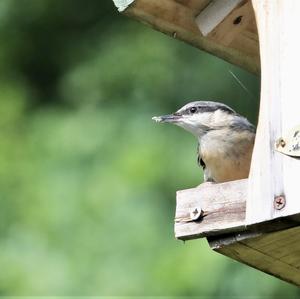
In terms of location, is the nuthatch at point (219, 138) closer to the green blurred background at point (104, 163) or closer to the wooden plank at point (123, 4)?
the wooden plank at point (123, 4)

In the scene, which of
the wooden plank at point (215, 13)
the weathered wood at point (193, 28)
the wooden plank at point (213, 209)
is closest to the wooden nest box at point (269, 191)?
the wooden plank at point (213, 209)

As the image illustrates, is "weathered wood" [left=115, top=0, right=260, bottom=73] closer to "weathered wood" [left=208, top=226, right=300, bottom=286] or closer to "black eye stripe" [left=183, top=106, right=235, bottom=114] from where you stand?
"black eye stripe" [left=183, top=106, right=235, bottom=114]

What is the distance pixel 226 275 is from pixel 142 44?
2.47 m

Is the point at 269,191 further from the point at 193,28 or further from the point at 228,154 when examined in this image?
the point at 193,28

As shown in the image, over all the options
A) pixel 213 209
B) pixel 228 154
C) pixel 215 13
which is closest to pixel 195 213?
pixel 213 209

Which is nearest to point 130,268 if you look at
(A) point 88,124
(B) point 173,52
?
(A) point 88,124

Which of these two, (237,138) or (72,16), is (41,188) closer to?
(72,16)

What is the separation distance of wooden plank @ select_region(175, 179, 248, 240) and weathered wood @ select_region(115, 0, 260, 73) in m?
0.87

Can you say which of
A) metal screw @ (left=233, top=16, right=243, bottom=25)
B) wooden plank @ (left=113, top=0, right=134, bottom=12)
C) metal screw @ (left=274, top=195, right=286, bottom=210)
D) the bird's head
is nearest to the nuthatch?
the bird's head

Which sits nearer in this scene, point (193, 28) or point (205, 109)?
point (193, 28)

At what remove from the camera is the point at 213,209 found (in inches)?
187

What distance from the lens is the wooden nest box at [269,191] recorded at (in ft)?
15.1

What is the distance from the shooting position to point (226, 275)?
777 centimetres

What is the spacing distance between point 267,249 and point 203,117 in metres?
1.10
